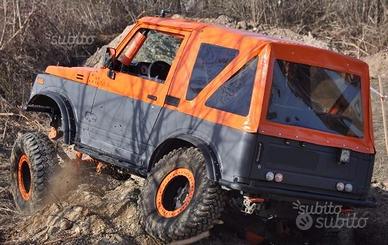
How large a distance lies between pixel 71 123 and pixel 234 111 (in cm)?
237

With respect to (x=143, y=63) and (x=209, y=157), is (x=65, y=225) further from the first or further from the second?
(x=143, y=63)

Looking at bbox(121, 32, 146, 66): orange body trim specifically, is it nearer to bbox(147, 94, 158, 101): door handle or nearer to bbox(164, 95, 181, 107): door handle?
bbox(147, 94, 158, 101): door handle

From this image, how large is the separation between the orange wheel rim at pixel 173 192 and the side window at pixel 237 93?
2.08 ft

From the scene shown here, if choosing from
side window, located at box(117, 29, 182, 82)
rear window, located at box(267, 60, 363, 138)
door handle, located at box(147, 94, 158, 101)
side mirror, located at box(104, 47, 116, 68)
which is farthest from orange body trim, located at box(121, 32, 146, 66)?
rear window, located at box(267, 60, 363, 138)

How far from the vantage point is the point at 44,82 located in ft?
26.0

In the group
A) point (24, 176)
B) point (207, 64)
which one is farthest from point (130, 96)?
point (24, 176)

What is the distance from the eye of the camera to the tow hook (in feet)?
18.3

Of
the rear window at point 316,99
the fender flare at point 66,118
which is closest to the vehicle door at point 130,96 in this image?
the fender flare at point 66,118

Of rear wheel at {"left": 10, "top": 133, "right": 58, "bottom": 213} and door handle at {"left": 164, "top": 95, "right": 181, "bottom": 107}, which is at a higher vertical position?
door handle at {"left": 164, "top": 95, "right": 181, "bottom": 107}

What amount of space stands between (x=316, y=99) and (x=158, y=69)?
1.73 metres

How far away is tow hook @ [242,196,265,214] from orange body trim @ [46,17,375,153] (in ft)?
1.75

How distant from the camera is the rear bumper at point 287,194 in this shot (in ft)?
17.9

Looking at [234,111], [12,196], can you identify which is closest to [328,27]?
[12,196]

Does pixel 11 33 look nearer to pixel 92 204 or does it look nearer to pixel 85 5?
pixel 85 5
